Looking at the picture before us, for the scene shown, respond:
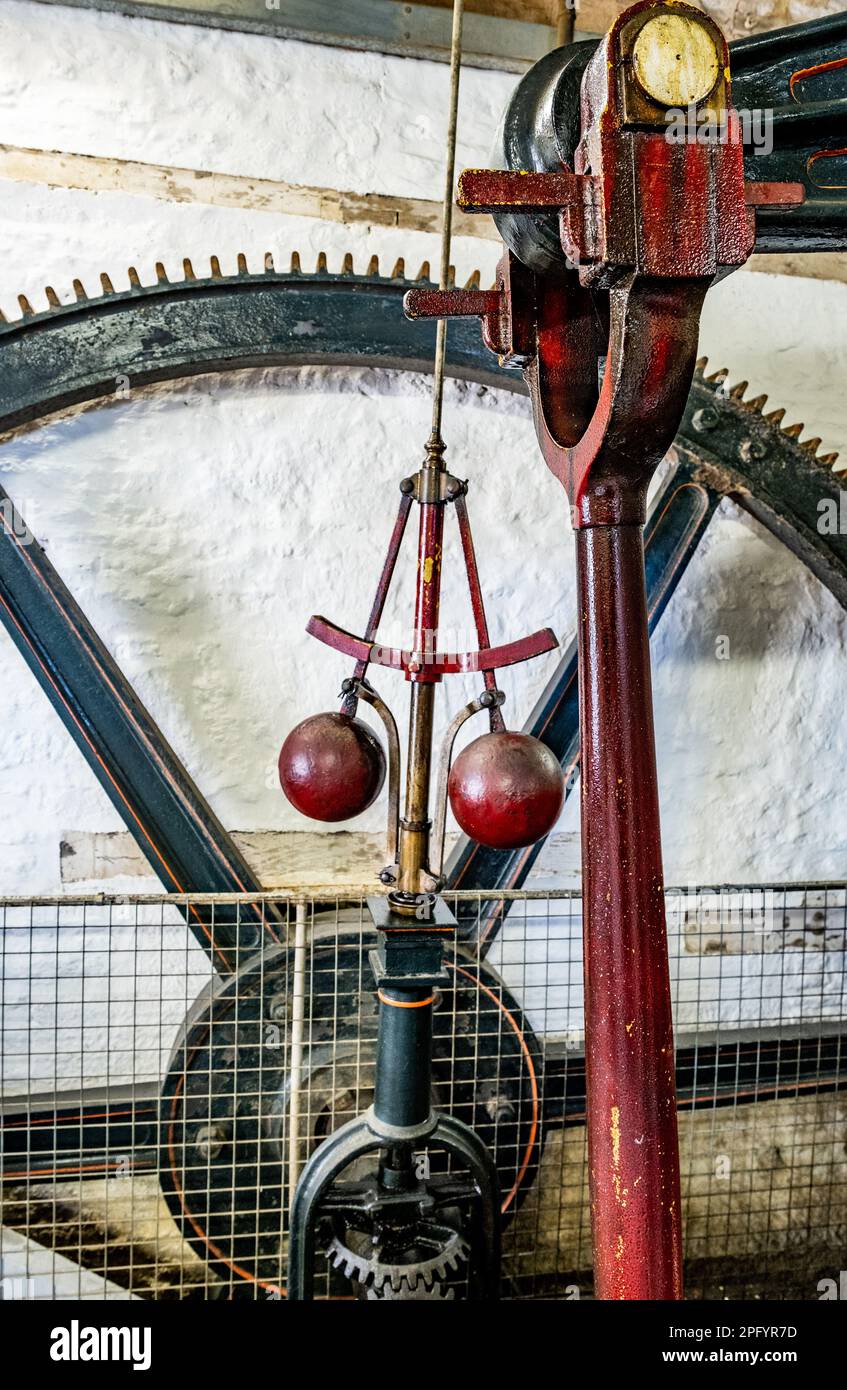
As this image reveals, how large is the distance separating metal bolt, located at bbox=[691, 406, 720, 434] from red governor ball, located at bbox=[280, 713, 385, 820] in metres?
1.18

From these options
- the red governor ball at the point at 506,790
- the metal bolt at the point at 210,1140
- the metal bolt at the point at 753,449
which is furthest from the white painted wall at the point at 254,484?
the red governor ball at the point at 506,790

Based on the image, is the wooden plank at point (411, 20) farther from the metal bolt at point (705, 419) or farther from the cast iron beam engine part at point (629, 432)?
the cast iron beam engine part at point (629, 432)

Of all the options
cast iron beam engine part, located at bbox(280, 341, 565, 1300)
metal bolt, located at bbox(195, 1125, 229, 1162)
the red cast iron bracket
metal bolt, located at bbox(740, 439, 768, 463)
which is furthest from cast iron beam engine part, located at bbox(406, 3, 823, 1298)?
metal bolt, located at bbox(740, 439, 768, 463)

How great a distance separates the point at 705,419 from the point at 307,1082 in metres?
1.78

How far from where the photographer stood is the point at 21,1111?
2088 mm

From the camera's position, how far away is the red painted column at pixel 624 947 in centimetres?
61

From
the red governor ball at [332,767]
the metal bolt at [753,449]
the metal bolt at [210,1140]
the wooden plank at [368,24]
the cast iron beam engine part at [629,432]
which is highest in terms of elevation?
the wooden plank at [368,24]

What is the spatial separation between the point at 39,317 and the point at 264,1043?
1674 mm

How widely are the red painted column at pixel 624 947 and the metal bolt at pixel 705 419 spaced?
1725mm

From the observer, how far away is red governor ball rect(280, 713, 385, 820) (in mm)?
1646

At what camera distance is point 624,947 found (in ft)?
2.07

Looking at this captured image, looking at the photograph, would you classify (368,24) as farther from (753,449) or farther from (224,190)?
(753,449)
